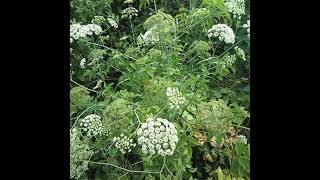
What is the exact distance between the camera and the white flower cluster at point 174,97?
80.5 inches

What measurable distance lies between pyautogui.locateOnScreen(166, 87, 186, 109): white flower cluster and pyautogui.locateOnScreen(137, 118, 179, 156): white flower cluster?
0.12m

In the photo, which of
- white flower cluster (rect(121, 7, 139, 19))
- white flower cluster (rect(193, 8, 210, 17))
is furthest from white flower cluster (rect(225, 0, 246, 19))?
white flower cluster (rect(121, 7, 139, 19))

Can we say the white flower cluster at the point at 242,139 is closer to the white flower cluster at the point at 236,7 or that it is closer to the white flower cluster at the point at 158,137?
the white flower cluster at the point at 158,137

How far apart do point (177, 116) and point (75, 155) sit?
453 mm

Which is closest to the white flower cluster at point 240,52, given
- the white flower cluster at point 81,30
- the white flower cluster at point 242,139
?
the white flower cluster at point 242,139

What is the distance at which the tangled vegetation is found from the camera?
2.05 m

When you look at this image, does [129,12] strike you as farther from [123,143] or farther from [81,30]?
[123,143]

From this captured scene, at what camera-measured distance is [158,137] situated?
1908 mm

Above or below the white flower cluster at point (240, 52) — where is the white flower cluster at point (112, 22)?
above

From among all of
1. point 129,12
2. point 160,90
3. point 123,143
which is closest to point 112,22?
point 129,12
